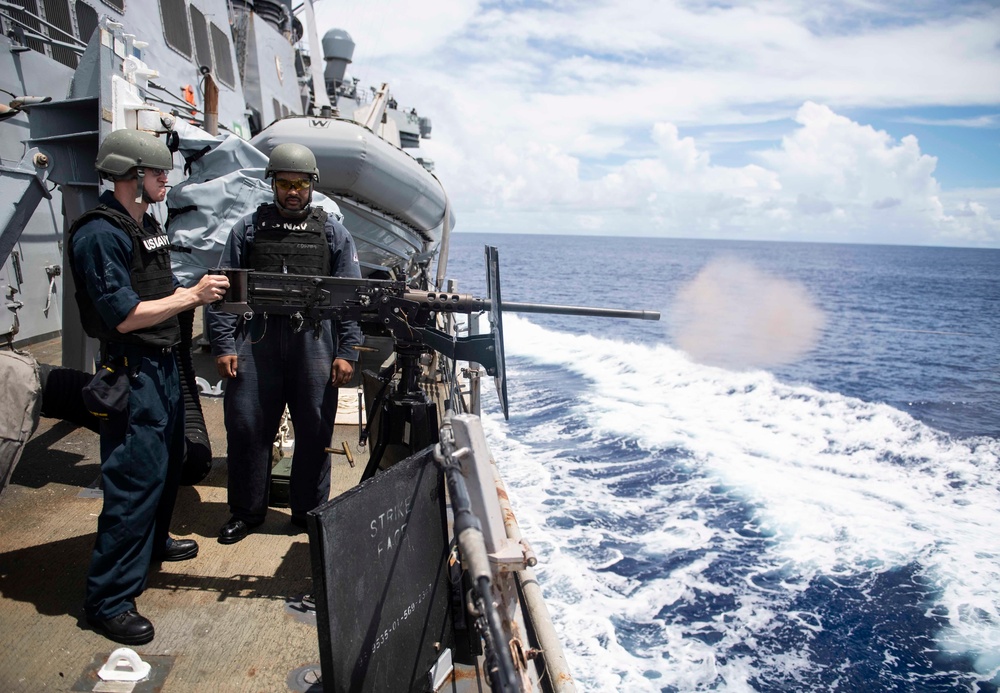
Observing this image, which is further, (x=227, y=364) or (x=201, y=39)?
(x=201, y=39)

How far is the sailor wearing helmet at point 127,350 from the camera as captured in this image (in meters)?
2.48

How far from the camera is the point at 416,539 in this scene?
219cm

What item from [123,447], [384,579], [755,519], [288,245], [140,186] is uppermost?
[140,186]

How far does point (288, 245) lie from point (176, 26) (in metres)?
7.40

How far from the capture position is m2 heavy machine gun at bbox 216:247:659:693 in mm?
1802

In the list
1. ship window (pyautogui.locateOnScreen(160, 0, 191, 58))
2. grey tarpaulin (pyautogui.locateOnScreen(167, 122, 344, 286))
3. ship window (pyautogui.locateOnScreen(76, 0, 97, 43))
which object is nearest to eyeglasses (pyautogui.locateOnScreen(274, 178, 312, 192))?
grey tarpaulin (pyautogui.locateOnScreen(167, 122, 344, 286))

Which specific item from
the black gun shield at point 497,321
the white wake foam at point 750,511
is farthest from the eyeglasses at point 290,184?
the white wake foam at point 750,511

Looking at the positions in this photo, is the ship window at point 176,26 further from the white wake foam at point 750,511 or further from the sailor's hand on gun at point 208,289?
the sailor's hand on gun at point 208,289

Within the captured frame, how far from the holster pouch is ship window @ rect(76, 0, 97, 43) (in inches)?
239

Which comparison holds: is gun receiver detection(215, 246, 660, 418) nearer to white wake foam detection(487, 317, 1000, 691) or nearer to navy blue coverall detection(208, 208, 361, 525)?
navy blue coverall detection(208, 208, 361, 525)

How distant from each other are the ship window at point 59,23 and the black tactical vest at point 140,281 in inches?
211

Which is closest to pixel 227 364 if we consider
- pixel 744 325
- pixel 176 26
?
pixel 176 26

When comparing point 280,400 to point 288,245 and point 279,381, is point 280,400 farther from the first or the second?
point 288,245

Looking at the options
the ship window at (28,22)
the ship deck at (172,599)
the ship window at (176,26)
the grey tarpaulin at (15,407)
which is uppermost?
the ship window at (176,26)
